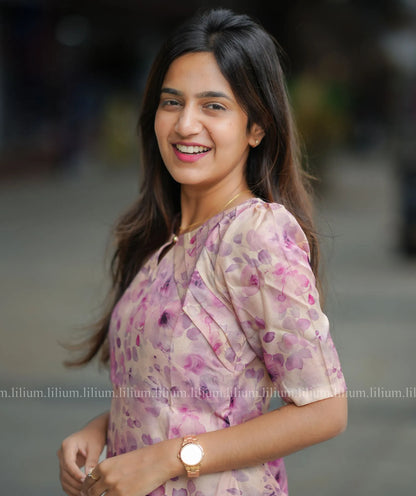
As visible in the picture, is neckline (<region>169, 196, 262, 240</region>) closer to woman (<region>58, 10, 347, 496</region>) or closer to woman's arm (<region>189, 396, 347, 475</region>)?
woman (<region>58, 10, 347, 496</region>)

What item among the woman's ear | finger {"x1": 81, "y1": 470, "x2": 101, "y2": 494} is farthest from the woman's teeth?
finger {"x1": 81, "y1": 470, "x2": 101, "y2": 494}

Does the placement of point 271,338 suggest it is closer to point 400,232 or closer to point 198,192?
point 198,192

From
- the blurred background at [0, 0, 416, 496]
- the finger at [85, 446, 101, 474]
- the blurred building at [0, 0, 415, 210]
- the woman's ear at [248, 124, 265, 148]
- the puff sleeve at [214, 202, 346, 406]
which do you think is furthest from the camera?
the blurred building at [0, 0, 415, 210]

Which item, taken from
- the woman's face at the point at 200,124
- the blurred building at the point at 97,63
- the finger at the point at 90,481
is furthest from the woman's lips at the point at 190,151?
the blurred building at the point at 97,63

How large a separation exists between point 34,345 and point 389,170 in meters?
16.2

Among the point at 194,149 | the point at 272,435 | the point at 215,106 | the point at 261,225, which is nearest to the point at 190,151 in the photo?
the point at 194,149

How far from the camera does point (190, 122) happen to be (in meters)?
1.67

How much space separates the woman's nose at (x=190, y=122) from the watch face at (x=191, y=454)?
637 millimetres

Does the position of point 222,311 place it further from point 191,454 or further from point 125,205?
point 125,205

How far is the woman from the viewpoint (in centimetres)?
154

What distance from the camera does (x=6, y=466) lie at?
3744mm

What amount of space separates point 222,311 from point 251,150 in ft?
1.45

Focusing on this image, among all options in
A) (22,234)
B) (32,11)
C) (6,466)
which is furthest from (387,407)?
(32,11)

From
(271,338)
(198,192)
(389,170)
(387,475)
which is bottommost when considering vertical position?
(389,170)
